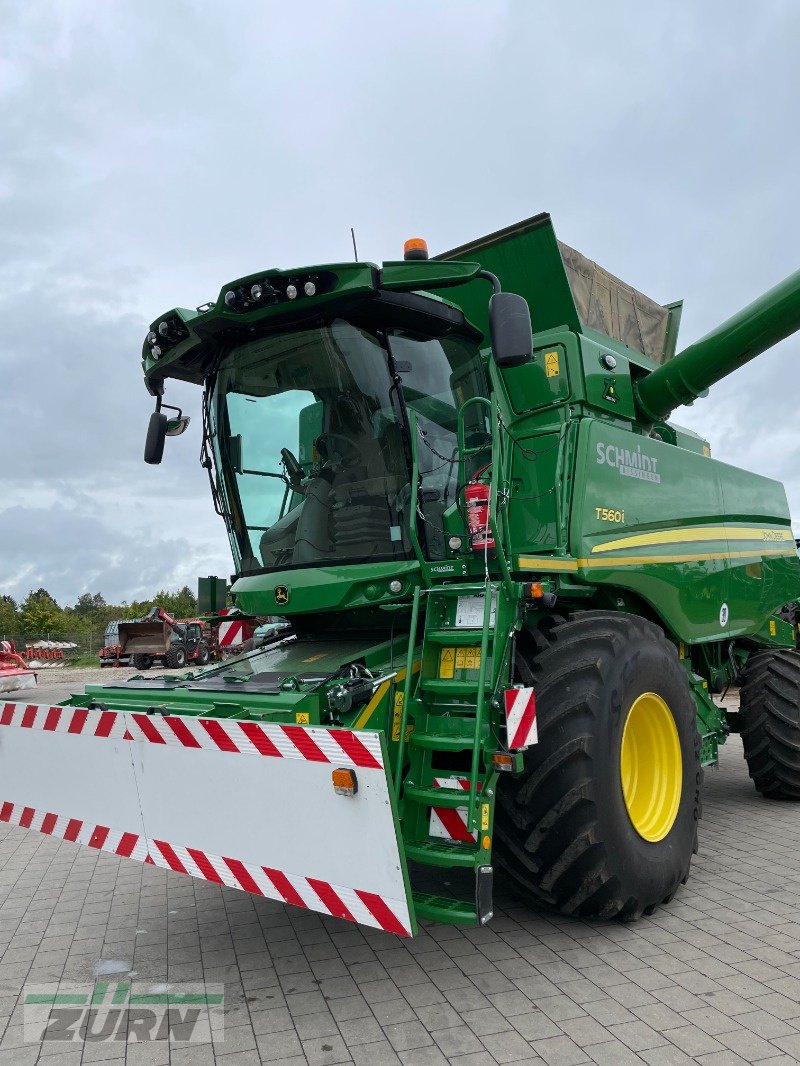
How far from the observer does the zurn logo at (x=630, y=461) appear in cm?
446

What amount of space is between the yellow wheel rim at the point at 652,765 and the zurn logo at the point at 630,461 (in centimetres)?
125

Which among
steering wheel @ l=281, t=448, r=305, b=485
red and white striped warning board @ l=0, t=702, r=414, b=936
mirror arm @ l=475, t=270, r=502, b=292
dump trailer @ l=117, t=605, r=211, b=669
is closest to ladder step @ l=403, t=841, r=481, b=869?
red and white striped warning board @ l=0, t=702, r=414, b=936

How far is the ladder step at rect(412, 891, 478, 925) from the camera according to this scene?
3.00m

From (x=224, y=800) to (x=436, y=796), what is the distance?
Answer: 86 centimetres

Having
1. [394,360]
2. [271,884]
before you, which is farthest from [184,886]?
[394,360]

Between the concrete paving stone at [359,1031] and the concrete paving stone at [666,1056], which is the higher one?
the concrete paving stone at [666,1056]

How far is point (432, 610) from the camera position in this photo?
12.7ft

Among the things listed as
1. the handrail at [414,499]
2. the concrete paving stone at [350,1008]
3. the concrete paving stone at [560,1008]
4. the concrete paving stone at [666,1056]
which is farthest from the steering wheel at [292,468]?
the concrete paving stone at [666,1056]

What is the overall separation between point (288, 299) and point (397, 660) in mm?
1804

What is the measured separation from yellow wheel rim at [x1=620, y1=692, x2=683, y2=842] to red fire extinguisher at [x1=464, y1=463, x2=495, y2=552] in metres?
1.19

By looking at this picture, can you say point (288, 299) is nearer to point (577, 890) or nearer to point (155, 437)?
point (155, 437)

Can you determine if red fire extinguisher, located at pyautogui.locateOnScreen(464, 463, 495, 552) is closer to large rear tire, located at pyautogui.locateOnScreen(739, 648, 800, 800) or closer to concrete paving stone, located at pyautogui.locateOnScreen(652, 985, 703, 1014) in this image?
concrete paving stone, located at pyautogui.locateOnScreen(652, 985, 703, 1014)

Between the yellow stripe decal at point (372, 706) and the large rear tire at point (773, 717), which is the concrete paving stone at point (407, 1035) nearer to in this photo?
the yellow stripe decal at point (372, 706)

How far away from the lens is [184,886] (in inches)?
193
